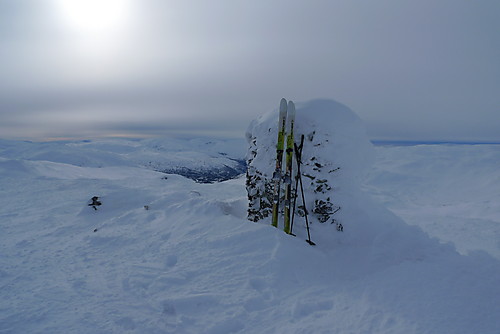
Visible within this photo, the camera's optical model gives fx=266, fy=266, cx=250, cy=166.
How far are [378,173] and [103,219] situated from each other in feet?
93.9

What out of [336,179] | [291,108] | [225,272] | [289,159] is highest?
[291,108]

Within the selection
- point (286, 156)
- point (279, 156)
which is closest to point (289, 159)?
point (286, 156)

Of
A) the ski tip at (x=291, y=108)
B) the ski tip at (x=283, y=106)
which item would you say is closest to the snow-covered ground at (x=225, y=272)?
the ski tip at (x=291, y=108)

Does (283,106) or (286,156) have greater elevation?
(283,106)

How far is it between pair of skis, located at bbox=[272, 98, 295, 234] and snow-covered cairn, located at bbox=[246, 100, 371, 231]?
30 centimetres

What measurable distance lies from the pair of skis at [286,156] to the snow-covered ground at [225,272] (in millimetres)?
962

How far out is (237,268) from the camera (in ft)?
18.9

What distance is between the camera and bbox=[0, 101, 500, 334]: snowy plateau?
423 cm

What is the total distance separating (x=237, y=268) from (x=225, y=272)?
0.89ft

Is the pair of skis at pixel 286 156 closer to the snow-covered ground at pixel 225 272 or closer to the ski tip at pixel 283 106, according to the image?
the ski tip at pixel 283 106

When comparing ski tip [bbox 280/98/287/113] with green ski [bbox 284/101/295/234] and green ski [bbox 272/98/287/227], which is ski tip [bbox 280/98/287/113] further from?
green ski [bbox 284/101/295/234]

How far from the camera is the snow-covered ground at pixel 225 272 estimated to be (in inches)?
166

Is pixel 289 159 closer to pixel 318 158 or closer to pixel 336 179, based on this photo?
pixel 318 158

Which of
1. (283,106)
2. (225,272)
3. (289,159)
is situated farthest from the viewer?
(283,106)
